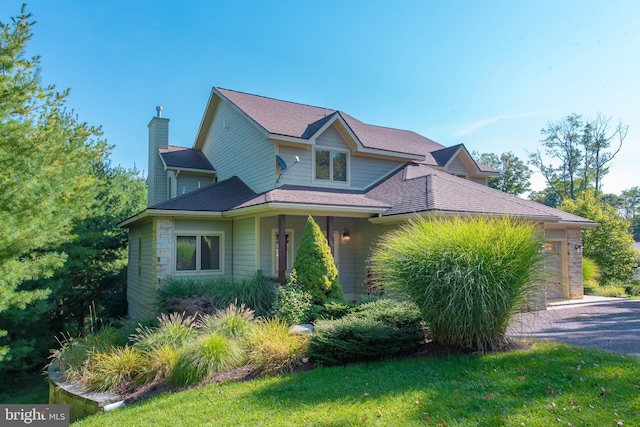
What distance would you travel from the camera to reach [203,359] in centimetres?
630

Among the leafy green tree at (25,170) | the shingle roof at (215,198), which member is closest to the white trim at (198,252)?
the shingle roof at (215,198)

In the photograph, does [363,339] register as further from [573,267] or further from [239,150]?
[573,267]

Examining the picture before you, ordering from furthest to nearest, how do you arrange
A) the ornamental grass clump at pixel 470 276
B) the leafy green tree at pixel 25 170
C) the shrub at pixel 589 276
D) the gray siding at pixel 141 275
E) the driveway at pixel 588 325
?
the shrub at pixel 589 276, the gray siding at pixel 141 275, the leafy green tree at pixel 25 170, the driveway at pixel 588 325, the ornamental grass clump at pixel 470 276

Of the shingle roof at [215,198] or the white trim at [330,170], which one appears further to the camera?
the white trim at [330,170]

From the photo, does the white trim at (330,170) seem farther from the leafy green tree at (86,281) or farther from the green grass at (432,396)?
the green grass at (432,396)

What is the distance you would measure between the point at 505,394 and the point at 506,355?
1.49m

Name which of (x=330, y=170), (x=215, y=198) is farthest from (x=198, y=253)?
(x=330, y=170)

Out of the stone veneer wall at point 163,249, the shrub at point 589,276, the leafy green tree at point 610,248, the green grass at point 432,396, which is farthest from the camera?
the leafy green tree at point 610,248

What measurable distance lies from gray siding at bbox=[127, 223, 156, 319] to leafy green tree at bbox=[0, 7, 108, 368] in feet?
9.19

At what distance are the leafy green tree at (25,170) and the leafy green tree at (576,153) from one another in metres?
41.5

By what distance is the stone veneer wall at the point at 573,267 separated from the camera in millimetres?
14578

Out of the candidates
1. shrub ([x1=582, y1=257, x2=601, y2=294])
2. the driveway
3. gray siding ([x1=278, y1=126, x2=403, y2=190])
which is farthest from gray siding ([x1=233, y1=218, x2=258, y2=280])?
shrub ([x1=582, y1=257, x2=601, y2=294])

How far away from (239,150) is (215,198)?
275 cm

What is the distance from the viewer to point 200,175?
1747 cm
